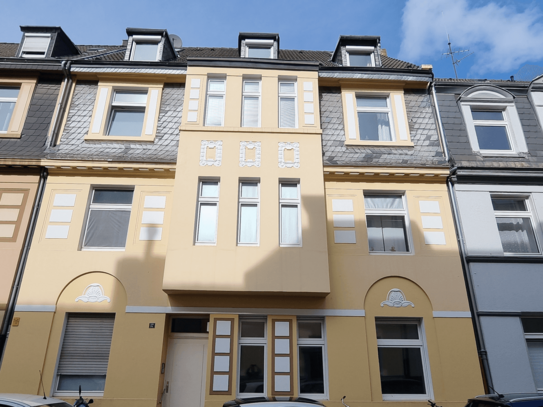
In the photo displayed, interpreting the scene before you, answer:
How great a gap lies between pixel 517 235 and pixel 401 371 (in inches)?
191

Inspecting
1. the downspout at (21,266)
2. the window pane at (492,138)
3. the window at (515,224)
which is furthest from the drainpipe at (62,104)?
the window at (515,224)

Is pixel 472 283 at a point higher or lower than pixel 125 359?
Answer: higher

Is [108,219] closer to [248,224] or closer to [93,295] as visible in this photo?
[93,295]

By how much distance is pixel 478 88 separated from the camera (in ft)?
39.8

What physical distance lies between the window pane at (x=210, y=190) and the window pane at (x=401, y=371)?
5.55 m

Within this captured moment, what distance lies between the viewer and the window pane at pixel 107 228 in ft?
33.0

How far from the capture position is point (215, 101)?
11547 mm

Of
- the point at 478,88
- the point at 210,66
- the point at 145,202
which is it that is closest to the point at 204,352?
the point at 145,202

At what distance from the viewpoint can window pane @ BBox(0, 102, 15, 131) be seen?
11422mm

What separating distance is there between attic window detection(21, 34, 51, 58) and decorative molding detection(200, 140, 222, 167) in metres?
6.89

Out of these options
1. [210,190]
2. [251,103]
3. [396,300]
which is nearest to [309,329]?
[396,300]

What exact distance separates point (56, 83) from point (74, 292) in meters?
6.48

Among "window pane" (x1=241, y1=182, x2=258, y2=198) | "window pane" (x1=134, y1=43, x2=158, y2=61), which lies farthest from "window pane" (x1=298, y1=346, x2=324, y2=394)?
"window pane" (x1=134, y1=43, x2=158, y2=61)

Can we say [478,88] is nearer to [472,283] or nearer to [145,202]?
[472,283]
